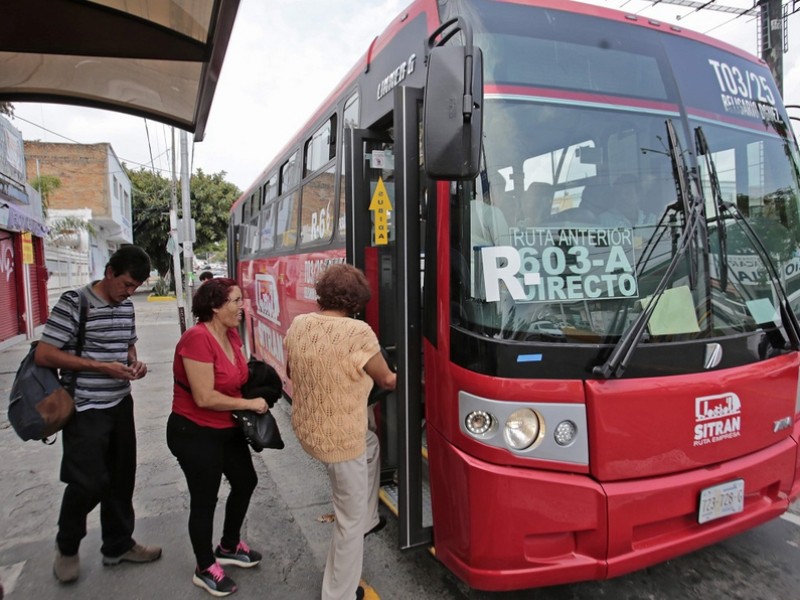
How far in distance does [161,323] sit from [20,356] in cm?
582

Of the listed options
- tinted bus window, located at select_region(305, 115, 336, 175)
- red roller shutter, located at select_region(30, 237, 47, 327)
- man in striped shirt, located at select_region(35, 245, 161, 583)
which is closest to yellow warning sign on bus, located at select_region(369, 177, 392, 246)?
tinted bus window, located at select_region(305, 115, 336, 175)

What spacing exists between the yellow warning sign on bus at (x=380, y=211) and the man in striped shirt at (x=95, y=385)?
1.35 meters

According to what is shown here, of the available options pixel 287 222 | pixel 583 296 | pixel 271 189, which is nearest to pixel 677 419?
pixel 583 296

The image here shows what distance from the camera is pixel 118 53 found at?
3.64 metres

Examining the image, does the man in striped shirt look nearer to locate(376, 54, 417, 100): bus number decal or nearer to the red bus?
the red bus

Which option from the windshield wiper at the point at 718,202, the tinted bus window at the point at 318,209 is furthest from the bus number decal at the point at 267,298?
the windshield wiper at the point at 718,202

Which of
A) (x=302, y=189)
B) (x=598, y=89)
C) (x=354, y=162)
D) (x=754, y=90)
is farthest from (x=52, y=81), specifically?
(x=754, y=90)

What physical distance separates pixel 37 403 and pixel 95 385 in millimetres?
273

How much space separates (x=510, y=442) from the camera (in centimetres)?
221

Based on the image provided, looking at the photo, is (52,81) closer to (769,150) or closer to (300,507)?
(300,507)

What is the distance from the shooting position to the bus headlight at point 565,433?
222 centimetres

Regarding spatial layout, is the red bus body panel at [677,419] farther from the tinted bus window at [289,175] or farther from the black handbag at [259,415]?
the tinted bus window at [289,175]

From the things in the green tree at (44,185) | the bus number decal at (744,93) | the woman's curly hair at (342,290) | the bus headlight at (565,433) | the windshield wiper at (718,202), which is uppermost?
the green tree at (44,185)

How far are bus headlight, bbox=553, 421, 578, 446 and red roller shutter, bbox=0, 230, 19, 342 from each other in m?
12.9
